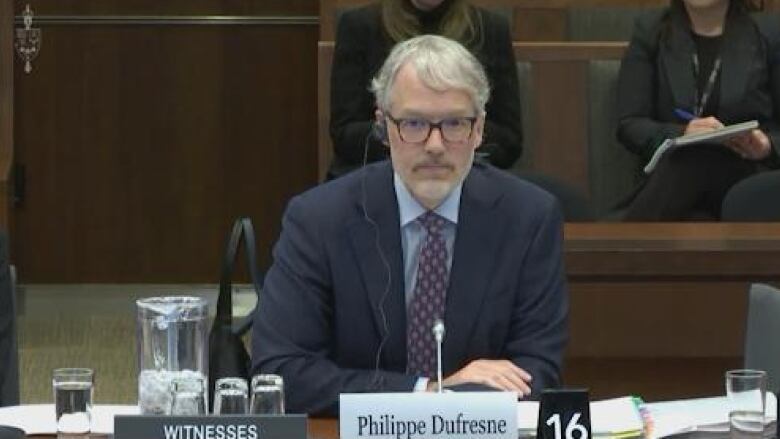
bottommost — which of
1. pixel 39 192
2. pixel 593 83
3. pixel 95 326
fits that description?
pixel 95 326

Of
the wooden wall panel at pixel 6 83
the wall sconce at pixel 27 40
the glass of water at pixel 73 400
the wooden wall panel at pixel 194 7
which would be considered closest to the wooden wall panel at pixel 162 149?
the wooden wall panel at pixel 194 7

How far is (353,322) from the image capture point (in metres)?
3.24

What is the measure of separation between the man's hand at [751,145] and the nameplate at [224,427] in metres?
3.41

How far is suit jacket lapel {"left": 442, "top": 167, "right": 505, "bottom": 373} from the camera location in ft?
10.7

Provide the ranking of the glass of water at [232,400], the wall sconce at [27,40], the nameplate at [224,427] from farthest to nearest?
1. the wall sconce at [27,40]
2. the glass of water at [232,400]
3. the nameplate at [224,427]

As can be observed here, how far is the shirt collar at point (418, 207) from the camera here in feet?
10.8

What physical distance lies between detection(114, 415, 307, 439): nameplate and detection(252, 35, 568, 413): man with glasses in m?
0.67

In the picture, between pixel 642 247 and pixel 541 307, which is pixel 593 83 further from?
pixel 541 307

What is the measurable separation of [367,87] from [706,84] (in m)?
1.13

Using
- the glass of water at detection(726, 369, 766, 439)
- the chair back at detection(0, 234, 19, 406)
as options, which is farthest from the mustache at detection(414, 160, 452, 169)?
the chair back at detection(0, 234, 19, 406)

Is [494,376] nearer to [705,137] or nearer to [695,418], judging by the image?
[695,418]

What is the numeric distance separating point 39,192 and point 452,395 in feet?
17.6

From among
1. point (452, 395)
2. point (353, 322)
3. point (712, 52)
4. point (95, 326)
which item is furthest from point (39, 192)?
point (452, 395)

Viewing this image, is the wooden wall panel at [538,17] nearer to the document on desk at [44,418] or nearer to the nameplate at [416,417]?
the document on desk at [44,418]
